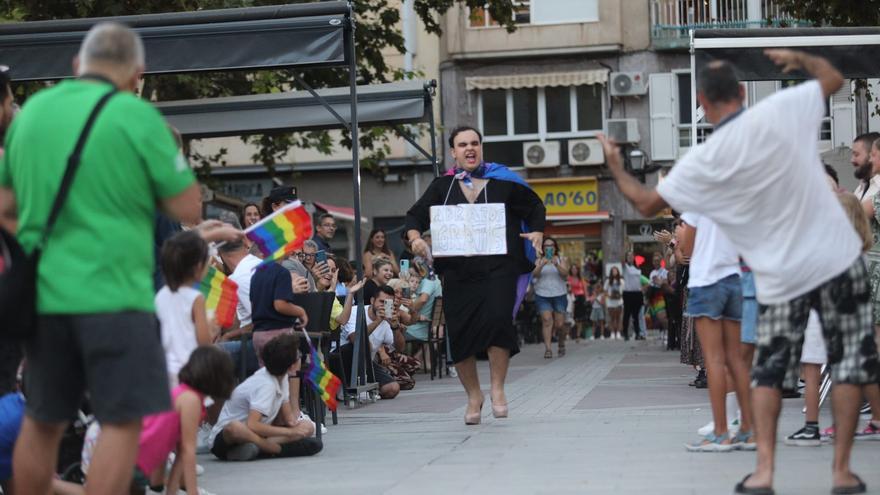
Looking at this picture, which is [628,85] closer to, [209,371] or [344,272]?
[344,272]

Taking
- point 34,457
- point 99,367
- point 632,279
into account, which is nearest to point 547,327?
point 632,279

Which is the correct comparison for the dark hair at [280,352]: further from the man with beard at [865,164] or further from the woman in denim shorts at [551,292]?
the woman in denim shorts at [551,292]

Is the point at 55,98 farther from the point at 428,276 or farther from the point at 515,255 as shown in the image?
the point at 428,276

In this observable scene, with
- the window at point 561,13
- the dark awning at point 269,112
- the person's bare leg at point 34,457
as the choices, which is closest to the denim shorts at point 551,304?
the dark awning at point 269,112

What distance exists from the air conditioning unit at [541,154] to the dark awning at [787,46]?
80.7ft

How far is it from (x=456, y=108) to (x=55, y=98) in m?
33.8

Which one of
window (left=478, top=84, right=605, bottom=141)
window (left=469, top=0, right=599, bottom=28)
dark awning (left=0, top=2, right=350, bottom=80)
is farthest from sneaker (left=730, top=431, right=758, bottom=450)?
window (left=469, top=0, right=599, bottom=28)

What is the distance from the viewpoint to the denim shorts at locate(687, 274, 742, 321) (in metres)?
8.52

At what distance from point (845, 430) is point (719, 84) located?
5.52 feet

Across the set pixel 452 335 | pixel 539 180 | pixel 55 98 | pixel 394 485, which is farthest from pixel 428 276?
pixel 539 180

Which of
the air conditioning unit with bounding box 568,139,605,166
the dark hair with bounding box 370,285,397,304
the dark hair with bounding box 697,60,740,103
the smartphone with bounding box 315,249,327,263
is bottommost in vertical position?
the dark hair with bounding box 370,285,397,304

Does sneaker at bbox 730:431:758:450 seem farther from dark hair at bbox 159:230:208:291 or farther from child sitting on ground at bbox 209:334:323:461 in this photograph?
dark hair at bbox 159:230:208:291

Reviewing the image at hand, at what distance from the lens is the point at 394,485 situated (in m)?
7.63

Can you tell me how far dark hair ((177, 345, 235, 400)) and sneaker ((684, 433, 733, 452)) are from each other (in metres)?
3.04
